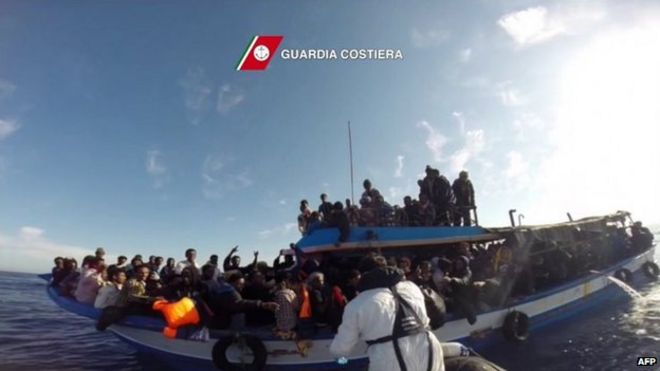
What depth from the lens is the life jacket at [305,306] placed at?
6551mm

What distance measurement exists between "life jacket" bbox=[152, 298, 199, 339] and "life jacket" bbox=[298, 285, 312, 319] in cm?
192

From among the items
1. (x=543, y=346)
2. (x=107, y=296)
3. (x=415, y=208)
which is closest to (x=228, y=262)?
(x=107, y=296)

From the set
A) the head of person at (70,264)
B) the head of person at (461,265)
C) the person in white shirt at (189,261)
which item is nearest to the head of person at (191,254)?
the person in white shirt at (189,261)

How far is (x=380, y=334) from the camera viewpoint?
273 cm

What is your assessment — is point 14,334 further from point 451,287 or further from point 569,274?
point 569,274

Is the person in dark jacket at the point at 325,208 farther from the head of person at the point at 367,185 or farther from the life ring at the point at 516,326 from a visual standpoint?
the life ring at the point at 516,326

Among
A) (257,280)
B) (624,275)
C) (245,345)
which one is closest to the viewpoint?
(245,345)

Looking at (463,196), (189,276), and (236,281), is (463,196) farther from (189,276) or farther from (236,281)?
(189,276)

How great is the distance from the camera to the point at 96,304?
708 centimetres

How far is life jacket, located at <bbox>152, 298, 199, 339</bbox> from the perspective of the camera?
6.11 m

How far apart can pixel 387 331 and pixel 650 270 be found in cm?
1920

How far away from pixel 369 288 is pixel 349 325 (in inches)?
13.1

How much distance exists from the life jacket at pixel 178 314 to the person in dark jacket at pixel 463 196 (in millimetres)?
8744

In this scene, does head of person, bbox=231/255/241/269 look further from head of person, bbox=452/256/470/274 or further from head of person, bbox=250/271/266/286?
head of person, bbox=452/256/470/274
